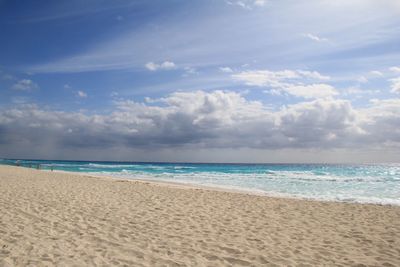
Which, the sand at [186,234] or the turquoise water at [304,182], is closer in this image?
the sand at [186,234]

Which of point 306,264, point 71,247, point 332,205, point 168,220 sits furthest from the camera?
point 332,205

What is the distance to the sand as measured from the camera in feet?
19.0

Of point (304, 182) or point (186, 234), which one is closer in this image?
point (186, 234)

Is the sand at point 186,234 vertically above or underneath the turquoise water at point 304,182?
above

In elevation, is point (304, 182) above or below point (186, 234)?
below

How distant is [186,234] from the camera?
24.4ft

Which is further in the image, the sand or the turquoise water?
the turquoise water

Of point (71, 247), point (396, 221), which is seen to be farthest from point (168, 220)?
point (396, 221)

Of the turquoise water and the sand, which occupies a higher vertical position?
the sand

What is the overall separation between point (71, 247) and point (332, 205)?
10.9 metres

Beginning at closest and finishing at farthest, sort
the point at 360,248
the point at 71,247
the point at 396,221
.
A: the point at 71,247 → the point at 360,248 → the point at 396,221

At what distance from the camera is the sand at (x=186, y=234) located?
5.78 meters

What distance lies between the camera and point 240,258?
592cm

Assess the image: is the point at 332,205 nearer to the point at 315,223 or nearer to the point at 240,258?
the point at 315,223
